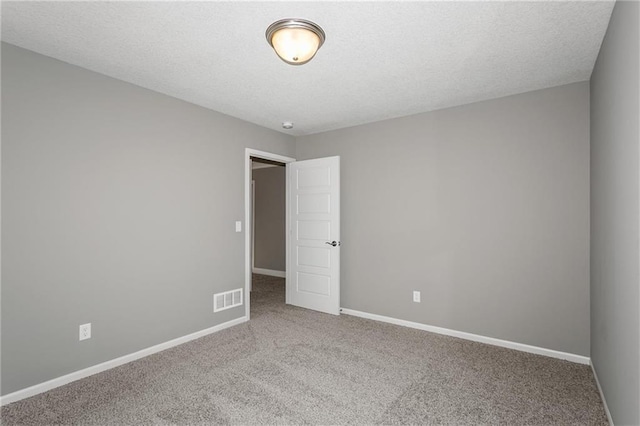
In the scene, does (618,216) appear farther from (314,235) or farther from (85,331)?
(85,331)

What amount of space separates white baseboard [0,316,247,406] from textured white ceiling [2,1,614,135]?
249 centimetres

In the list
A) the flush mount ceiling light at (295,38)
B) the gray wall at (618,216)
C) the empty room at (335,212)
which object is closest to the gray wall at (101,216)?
the empty room at (335,212)

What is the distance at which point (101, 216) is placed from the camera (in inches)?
113

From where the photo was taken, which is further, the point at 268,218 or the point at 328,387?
the point at 268,218

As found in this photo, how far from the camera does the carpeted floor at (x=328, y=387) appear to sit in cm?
221

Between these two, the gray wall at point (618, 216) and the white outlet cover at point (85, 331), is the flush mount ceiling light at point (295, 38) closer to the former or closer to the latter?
the gray wall at point (618, 216)

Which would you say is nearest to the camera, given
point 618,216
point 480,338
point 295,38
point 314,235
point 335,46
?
point 618,216

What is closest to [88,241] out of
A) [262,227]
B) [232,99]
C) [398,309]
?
[232,99]

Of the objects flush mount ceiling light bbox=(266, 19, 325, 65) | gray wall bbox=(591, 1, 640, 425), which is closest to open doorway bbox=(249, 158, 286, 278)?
flush mount ceiling light bbox=(266, 19, 325, 65)

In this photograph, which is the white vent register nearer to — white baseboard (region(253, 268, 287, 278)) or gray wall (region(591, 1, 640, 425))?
white baseboard (region(253, 268, 287, 278))

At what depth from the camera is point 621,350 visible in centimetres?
186

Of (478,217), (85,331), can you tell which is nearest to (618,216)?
(478,217)

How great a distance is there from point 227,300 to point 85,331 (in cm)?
149

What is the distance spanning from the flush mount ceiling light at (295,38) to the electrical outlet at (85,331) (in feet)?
8.70
